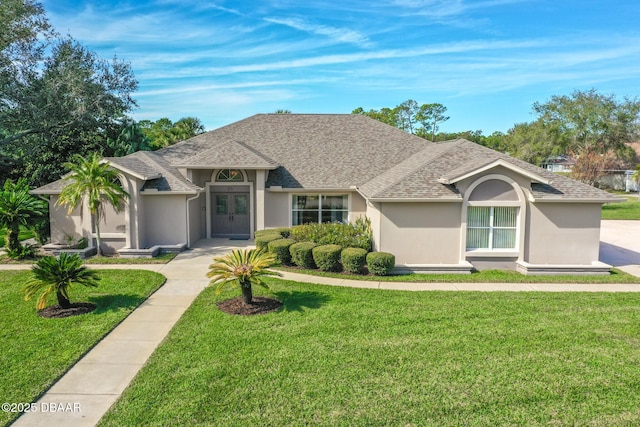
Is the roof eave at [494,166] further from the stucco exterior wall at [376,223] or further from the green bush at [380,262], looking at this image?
the green bush at [380,262]

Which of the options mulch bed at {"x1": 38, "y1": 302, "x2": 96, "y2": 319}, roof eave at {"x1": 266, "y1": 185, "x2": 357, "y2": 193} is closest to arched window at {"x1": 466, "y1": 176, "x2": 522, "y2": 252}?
roof eave at {"x1": 266, "y1": 185, "x2": 357, "y2": 193}

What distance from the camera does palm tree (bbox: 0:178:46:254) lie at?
1639cm

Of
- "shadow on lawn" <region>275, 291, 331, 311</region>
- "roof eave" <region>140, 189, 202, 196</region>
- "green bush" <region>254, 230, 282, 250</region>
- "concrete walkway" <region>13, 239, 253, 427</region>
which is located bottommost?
"concrete walkway" <region>13, 239, 253, 427</region>

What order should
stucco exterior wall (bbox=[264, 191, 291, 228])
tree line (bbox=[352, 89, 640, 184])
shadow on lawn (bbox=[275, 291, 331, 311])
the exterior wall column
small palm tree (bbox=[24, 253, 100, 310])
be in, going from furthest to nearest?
1. tree line (bbox=[352, 89, 640, 184])
2. stucco exterior wall (bbox=[264, 191, 291, 228])
3. the exterior wall column
4. shadow on lawn (bbox=[275, 291, 331, 311])
5. small palm tree (bbox=[24, 253, 100, 310])

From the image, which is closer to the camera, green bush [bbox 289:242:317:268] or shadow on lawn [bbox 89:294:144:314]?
shadow on lawn [bbox 89:294:144:314]

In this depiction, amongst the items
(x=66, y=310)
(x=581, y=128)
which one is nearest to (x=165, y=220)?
(x=66, y=310)

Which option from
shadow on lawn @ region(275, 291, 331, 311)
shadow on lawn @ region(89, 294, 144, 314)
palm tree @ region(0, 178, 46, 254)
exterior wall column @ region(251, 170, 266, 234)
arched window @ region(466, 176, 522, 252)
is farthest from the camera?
exterior wall column @ region(251, 170, 266, 234)

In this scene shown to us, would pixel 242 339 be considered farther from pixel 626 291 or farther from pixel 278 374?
pixel 626 291

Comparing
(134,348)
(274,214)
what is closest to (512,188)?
(274,214)

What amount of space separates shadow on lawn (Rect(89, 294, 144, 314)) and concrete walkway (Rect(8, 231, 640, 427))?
31 centimetres

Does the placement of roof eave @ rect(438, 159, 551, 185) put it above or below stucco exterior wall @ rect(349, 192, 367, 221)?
above

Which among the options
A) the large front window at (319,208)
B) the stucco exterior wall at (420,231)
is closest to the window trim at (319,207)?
the large front window at (319,208)

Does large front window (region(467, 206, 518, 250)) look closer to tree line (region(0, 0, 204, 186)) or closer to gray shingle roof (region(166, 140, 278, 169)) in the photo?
gray shingle roof (region(166, 140, 278, 169))

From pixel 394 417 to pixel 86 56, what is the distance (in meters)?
26.9
